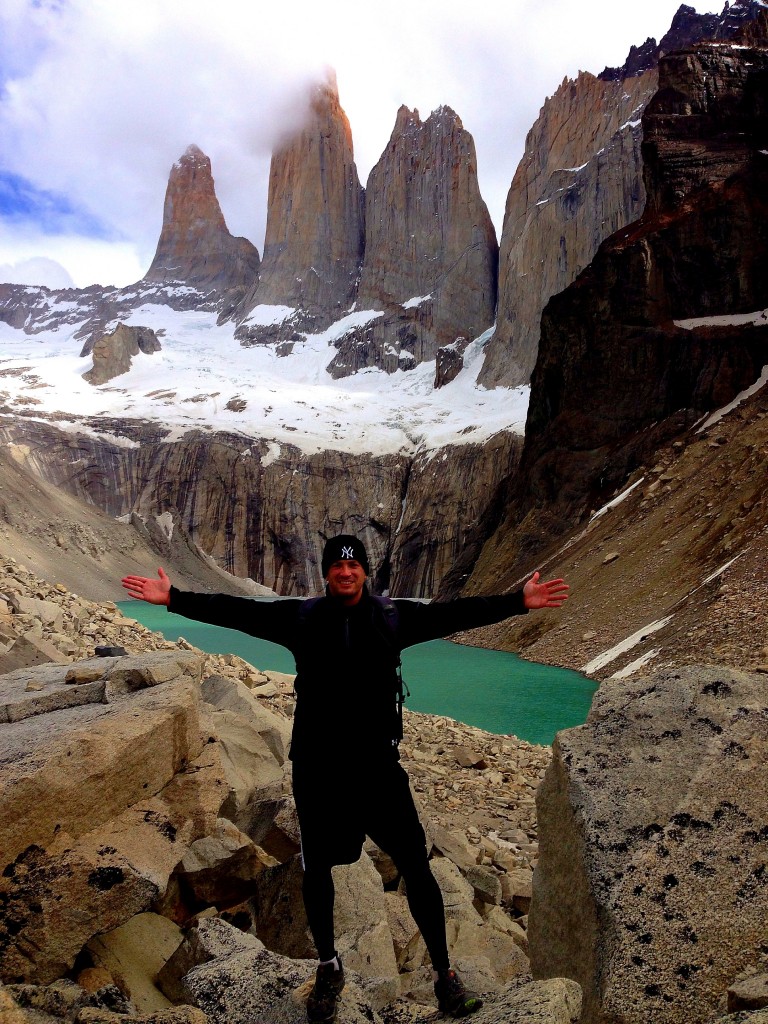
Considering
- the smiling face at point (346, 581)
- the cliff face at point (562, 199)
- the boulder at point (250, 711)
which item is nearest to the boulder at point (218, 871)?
the smiling face at point (346, 581)

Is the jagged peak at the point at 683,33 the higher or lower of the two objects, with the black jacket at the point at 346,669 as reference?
higher

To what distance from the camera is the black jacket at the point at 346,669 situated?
10.2 ft

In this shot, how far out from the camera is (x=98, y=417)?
8350cm

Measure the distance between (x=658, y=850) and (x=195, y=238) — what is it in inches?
7083

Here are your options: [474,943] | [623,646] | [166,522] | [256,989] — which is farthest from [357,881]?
[166,522]

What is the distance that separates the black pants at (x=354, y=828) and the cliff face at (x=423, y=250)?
103 metres

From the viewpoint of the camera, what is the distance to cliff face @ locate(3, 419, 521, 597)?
7069 centimetres

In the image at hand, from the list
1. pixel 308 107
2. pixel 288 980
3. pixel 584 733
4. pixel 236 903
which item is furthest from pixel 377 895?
pixel 308 107

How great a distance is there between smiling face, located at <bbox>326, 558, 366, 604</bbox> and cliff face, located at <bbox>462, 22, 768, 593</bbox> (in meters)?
31.3

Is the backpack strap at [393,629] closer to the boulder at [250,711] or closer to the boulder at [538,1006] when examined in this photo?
the boulder at [538,1006]

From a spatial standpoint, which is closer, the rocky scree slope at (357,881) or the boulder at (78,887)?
the rocky scree slope at (357,881)

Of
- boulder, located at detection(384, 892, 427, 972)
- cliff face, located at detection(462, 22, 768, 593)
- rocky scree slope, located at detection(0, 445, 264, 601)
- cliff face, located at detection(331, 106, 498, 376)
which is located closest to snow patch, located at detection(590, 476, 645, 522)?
cliff face, located at detection(462, 22, 768, 593)

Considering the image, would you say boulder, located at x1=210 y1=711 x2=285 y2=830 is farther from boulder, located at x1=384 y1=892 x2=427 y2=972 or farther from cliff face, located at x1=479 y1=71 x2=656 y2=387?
cliff face, located at x1=479 y1=71 x2=656 y2=387

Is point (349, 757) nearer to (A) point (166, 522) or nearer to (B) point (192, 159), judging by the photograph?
(A) point (166, 522)
